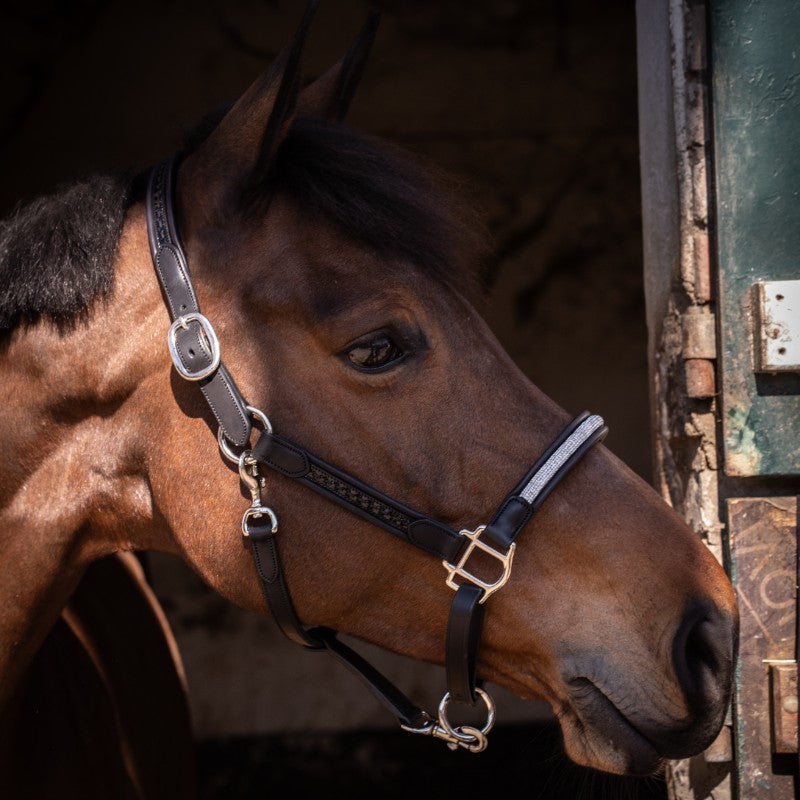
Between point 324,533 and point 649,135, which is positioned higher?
point 649,135

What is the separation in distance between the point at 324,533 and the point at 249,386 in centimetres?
27

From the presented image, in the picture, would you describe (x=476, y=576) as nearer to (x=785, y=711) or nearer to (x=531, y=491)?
(x=531, y=491)

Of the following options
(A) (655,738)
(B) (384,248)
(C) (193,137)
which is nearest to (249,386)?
(B) (384,248)

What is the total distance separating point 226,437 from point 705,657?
0.84 metres

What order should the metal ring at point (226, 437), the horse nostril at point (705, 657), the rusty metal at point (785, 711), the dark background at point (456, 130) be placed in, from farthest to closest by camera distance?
the dark background at point (456, 130) → the rusty metal at point (785, 711) → the metal ring at point (226, 437) → the horse nostril at point (705, 657)

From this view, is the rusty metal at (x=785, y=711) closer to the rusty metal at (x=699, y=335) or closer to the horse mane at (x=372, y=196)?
the rusty metal at (x=699, y=335)

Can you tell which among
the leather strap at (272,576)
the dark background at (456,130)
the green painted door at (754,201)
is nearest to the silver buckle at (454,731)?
the leather strap at (272,576)

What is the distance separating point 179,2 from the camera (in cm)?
440

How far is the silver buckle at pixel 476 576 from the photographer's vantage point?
4.53 ft

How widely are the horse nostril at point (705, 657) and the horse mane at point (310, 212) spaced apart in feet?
2.21

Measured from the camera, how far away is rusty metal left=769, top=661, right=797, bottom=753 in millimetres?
1762

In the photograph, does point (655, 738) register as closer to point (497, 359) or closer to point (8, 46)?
point (497, 359)

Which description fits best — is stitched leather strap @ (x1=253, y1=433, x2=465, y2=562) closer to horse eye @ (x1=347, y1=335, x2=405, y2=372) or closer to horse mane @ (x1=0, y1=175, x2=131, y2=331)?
horse eye @ (x1=347, y1=335, x2=405, y2=372)

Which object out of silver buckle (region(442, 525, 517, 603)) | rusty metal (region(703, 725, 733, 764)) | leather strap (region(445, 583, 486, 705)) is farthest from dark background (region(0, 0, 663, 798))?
silver buckle (region(442, 525, 517, 603))
